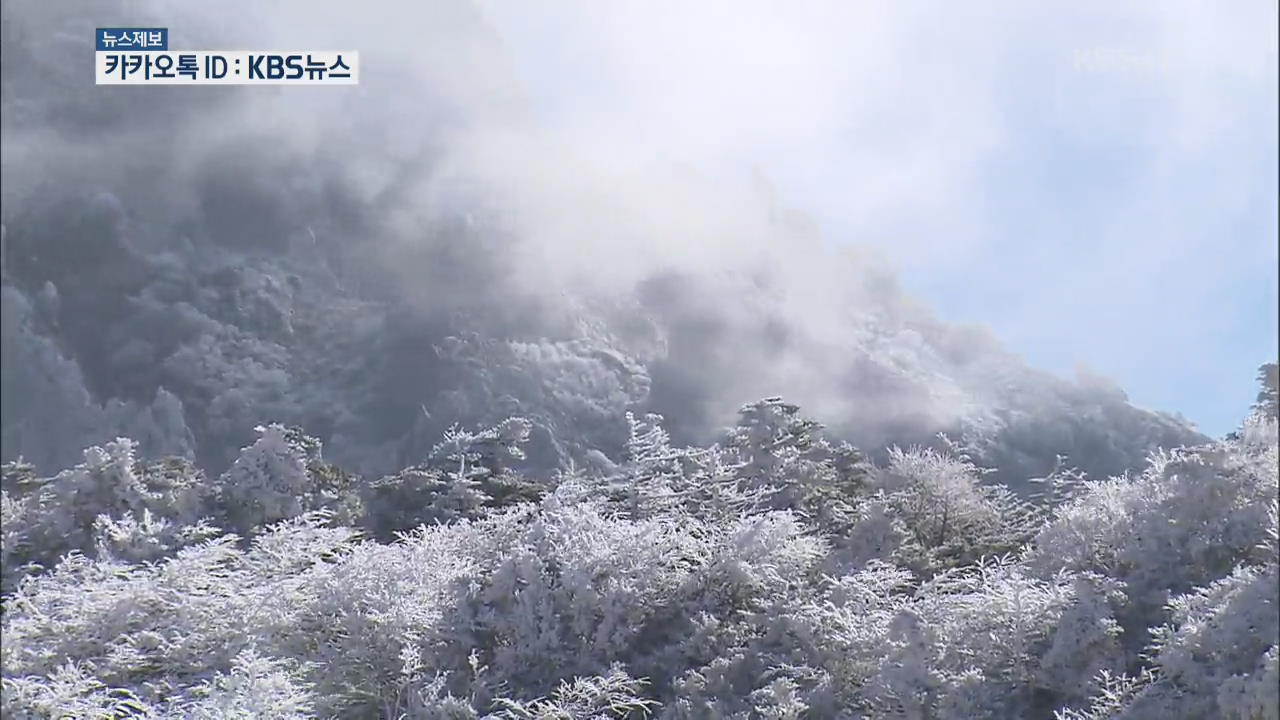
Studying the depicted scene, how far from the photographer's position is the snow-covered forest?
1005cm

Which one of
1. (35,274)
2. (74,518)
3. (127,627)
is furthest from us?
(35,274)

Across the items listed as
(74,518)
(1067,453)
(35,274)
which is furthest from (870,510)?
(35,274)

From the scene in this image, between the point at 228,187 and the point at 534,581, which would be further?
the point at 228,187

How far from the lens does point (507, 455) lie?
19.3 meters

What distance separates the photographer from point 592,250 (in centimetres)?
3144

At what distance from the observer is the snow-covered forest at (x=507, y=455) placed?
10047 mm

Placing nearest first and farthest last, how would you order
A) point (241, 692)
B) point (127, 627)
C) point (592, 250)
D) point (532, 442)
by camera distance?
point (241, 692), point (127, 627), point (532, 442), point (592, 250)

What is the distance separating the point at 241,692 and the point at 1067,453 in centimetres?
2419

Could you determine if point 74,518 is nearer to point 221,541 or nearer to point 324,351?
point 221,541

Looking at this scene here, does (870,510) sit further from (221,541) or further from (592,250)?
(592,250)

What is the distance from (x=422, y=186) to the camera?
31.5 metres

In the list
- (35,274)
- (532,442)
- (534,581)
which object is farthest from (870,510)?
(35,274)

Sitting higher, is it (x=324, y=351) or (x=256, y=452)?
(x=324, y=351)

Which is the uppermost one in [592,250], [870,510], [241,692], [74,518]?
[592,250]
